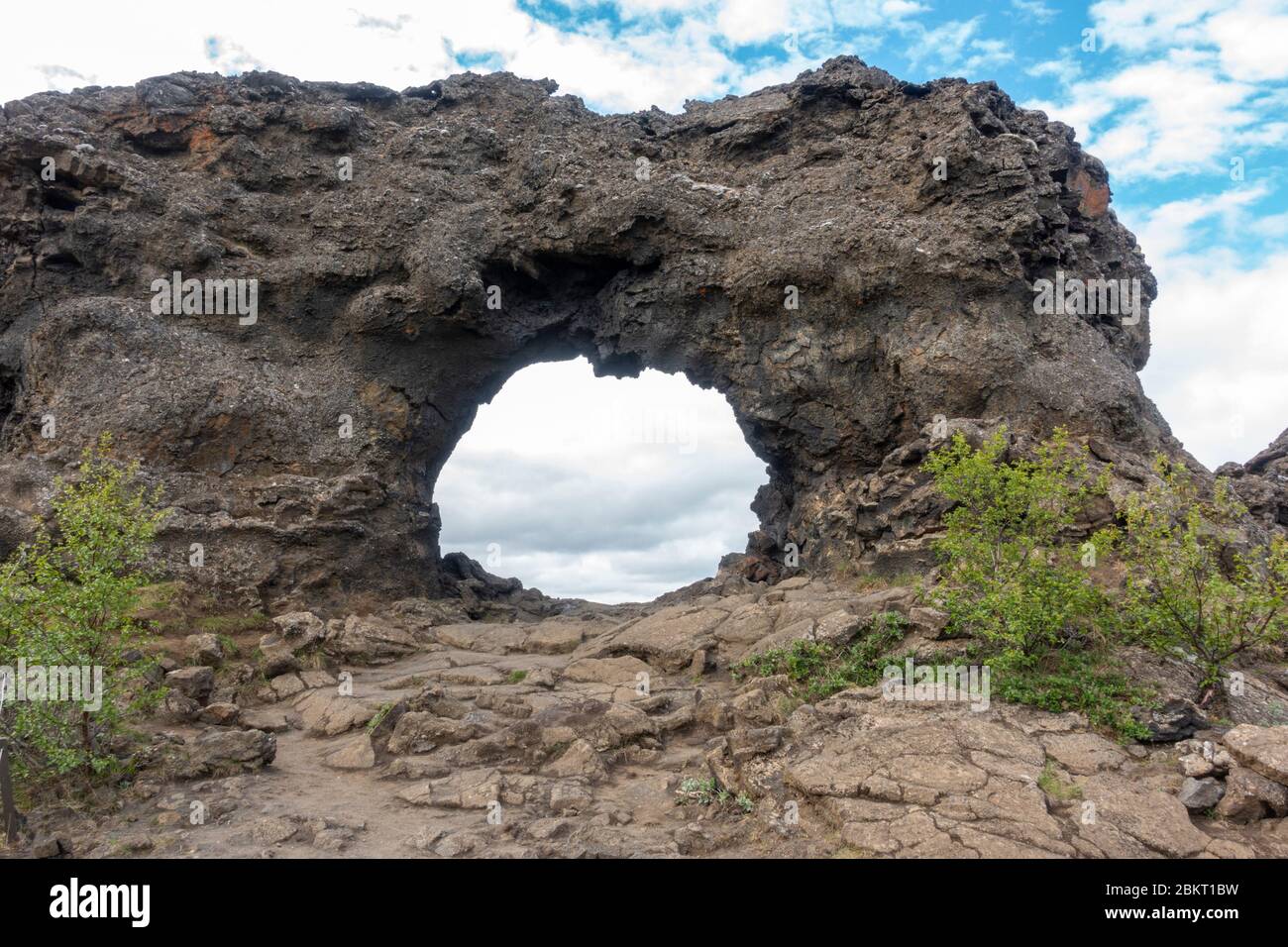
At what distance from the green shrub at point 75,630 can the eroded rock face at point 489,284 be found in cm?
1092

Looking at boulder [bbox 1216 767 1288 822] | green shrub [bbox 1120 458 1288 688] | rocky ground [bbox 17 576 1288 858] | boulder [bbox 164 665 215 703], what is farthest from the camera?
boulder [bbox 164 665 215 703]

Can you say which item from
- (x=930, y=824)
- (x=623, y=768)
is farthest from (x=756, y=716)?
(x=930, y=824)

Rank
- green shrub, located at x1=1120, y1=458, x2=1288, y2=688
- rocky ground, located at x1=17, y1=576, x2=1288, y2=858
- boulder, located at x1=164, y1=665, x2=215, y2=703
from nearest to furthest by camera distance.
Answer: rocky ground, located at x1=17, y1=576, x2=1288, y2=858 → green shrub, located at x1=1120, y1=458, x2=1288, y2=688 → boulder, located at x1=164, y1=665, x2=215, y2=703

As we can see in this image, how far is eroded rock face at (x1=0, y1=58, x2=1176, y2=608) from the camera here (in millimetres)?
22953

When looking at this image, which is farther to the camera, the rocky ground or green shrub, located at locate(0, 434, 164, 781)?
green shrub, located at locate(0, 434, 164, 781)

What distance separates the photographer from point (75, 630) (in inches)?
441

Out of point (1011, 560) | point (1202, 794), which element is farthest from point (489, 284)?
point (1202, 794)

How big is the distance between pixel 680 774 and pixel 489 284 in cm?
2008

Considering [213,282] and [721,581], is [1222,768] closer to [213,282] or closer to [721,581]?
[721,581]

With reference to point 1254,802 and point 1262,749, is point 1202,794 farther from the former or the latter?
point 1262,749

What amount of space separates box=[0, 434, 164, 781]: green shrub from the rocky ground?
965 millimetres

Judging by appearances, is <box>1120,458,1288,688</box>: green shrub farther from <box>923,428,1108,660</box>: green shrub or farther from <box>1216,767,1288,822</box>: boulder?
<box>1216,767,1288,822</box>: boulder

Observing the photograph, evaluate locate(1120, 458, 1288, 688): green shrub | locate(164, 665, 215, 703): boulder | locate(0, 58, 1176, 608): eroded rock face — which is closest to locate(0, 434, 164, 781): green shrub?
locate(164, 665, 215, 703): boulder
